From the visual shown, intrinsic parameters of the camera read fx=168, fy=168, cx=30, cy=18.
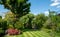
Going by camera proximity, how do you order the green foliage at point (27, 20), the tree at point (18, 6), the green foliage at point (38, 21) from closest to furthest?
the tree at point (18, 6)
the green foliage at point (27, 20)
the green foliage at point (38, 21)

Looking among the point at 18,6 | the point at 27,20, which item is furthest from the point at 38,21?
the point at 18,6

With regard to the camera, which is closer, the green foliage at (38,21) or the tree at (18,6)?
the tree at (18,6)

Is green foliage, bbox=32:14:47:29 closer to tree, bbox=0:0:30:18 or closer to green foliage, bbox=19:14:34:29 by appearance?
green foliage, bbox=19:14:34:29

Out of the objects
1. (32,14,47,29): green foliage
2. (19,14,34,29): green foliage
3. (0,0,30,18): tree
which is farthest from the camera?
(32,14,47,29): green foliage

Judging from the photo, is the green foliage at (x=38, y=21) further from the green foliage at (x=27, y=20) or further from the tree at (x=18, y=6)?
the tree at (x=18, y=6)

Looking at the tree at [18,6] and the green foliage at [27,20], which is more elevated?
the tree at [18,6]

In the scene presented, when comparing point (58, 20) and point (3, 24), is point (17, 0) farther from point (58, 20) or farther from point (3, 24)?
point (58, 20)

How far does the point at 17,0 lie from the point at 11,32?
696 inches

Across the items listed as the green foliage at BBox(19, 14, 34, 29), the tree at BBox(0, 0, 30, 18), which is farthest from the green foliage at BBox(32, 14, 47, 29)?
the tree at BBox(0, 0, 30, 18)

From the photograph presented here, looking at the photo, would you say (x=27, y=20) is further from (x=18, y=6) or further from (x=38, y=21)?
(x=18, y=6)

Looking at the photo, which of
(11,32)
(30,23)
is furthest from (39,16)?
(11,32)

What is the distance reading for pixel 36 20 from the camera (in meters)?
63.4

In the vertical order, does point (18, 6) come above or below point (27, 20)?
above

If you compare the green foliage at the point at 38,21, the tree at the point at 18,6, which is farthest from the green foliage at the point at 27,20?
the tree at the point at 18,6
